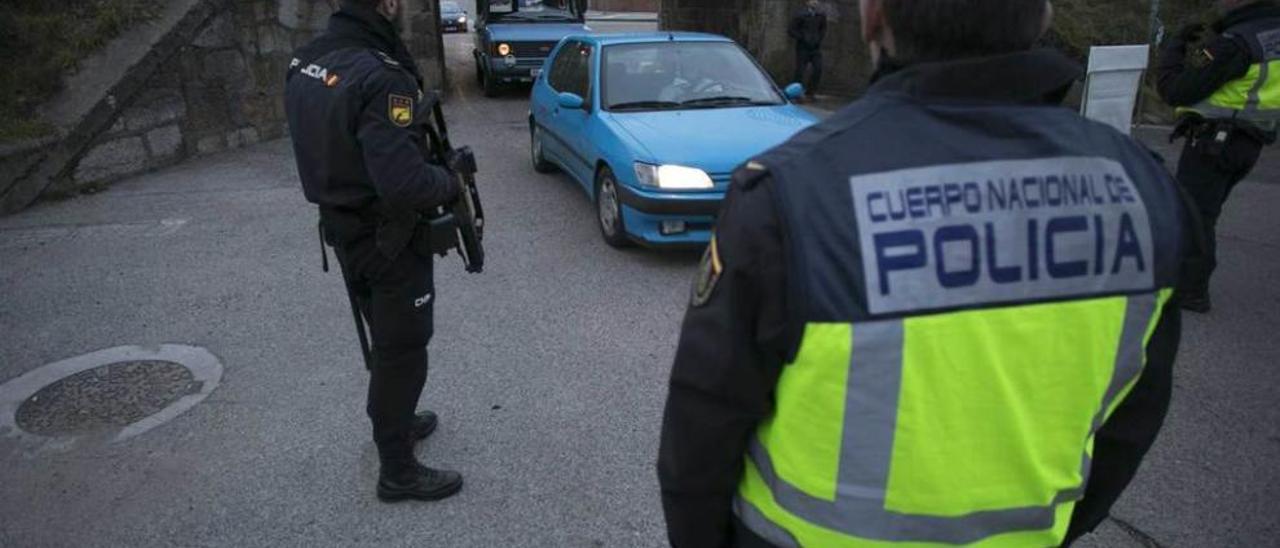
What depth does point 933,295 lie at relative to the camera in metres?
1.14

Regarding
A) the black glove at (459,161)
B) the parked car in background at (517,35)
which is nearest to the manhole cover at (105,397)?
the black glove at (459,161)

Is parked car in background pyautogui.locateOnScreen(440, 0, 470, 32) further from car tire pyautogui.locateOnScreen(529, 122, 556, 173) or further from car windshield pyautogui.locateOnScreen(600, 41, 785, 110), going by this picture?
car windshield pyautogui.locateOnScreen(600, 41, 785, 110)

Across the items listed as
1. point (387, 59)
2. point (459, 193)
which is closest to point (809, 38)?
point (459, 193)

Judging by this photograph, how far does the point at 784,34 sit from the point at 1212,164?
10.4 meters

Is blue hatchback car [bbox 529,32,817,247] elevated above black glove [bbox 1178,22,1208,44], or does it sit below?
below

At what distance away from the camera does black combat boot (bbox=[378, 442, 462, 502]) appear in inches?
119

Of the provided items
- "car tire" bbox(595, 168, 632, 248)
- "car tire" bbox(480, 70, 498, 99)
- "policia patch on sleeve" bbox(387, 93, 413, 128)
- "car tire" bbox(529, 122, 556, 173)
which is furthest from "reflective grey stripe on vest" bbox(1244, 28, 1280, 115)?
"car tire" bbox(480, 70, 498, 99)

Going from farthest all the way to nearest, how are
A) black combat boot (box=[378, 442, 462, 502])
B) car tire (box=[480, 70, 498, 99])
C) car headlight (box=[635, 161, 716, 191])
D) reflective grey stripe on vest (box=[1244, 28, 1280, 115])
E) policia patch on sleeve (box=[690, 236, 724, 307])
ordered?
car tire (box=[480, 70, 498, 99]) < car headlight (box=[635, 161, 716, 191]) < reflective grey stripe on vest (box=[1244, 28, 1280, 115]) < black combat boot (box=[378, 442, 462, 502]) < policia patch on sleeve (box=[690, 236, 724, 307])

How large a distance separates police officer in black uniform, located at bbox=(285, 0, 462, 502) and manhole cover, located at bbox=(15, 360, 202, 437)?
5.06 ft

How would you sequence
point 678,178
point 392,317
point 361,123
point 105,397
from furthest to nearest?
point 678,178 < point 105,397 < point 392,317 < point 361,123

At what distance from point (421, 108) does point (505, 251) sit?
3.44 m

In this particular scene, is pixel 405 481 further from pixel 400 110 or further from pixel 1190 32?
pixel 1190 32

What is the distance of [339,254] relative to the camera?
285 cm

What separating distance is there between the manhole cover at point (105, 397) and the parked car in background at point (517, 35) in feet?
33.9
